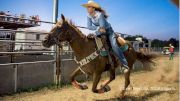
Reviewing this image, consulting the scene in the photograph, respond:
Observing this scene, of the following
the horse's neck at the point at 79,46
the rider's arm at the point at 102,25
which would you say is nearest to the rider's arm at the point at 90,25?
the rider's arm at the point at 102,25

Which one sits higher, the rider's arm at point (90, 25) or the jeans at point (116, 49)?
the rider's arm at point (90, 25)

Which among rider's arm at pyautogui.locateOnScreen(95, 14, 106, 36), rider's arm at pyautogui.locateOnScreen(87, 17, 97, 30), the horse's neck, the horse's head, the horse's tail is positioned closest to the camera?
the horse's head

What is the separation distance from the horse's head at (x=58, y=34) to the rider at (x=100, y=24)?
547 mm

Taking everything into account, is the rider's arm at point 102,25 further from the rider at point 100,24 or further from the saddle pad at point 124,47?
the saddle pad at point 124,47

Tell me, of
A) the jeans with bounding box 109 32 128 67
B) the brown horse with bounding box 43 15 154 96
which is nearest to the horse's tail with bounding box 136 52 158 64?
the jeans with bounding box 109 32 128 67

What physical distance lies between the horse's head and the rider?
547 millimetres

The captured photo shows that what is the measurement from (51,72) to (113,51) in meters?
2.94

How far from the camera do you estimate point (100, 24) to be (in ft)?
18.1

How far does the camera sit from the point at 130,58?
659cm

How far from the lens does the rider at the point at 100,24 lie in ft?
18.1

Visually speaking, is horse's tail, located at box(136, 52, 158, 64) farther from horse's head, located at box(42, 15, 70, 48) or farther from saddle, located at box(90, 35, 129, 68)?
horse's head, located at box(42, 15, 70, 48)

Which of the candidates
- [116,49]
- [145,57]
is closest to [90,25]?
[116,49]

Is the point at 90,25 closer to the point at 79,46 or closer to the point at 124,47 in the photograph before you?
the point at 79,46

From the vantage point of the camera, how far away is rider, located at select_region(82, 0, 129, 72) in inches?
217
